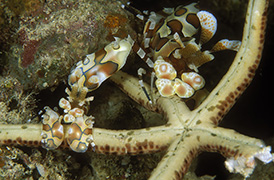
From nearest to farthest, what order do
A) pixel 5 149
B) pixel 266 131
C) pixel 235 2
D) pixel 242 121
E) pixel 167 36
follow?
1. pixel 5 149
2. pixel 167 36
3. pixel 266 131
4. pixel 242 121
5. pixel 235 2

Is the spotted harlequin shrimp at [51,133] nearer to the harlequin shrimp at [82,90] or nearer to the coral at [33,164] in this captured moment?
the harlequin shrimp at [82,90]

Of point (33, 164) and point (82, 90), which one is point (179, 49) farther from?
point (33, 164)

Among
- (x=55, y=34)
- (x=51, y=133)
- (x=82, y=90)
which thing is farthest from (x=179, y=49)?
(x=51, y=133)

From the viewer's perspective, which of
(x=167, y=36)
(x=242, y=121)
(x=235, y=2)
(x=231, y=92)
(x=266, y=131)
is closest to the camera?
(x=231, y=92)

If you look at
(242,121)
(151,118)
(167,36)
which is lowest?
(151,118)

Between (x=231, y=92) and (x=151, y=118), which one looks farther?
(x=151, y=118)

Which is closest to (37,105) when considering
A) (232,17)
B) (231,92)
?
(231,92)

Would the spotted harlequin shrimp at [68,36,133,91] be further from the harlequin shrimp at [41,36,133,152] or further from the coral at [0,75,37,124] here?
the coral at [0,75,37,124]

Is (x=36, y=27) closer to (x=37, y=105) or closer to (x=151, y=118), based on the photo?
(x=37, y=105)
